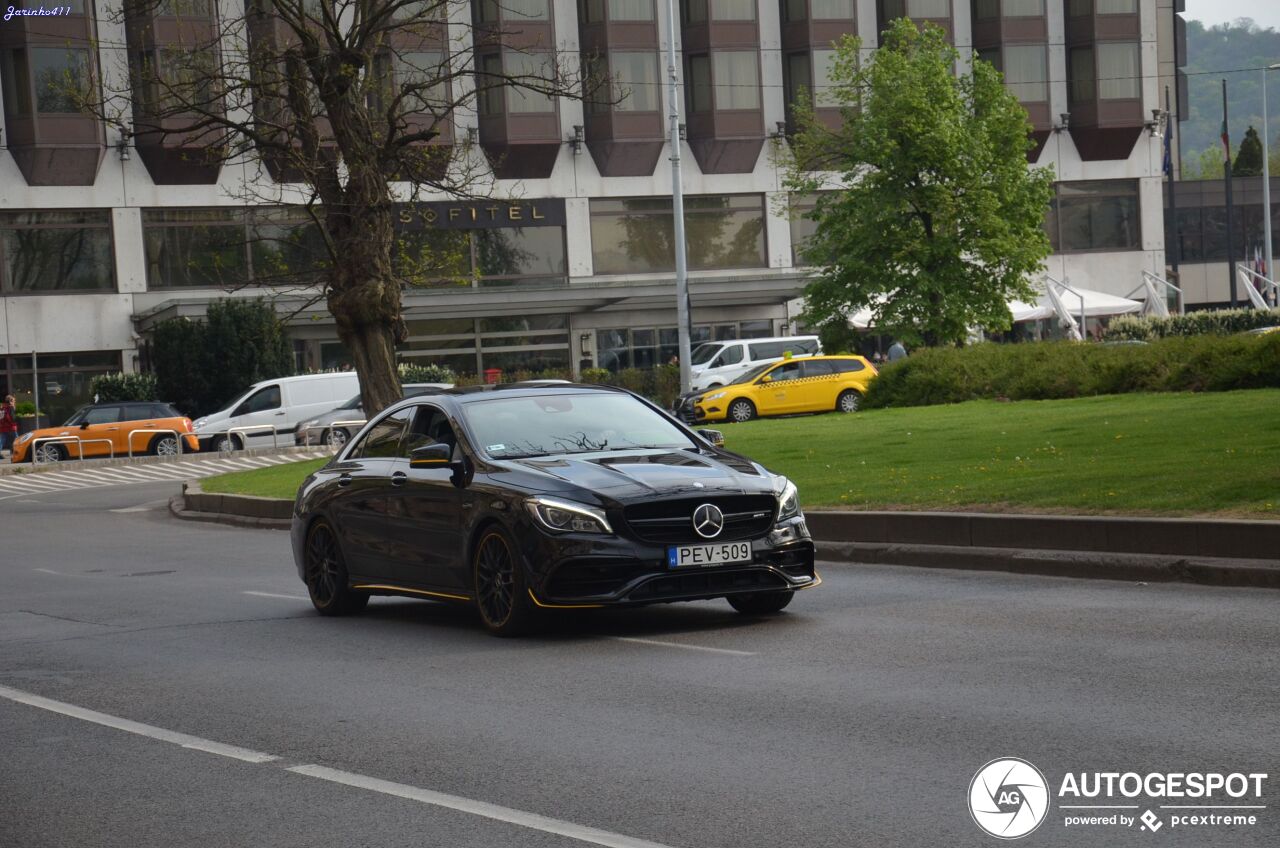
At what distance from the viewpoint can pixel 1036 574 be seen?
43.8 feet

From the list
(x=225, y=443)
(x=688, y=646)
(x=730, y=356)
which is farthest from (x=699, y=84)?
(x=688, y=646)

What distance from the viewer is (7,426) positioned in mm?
46281

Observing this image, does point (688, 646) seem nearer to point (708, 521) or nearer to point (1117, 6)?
point (708, 521)

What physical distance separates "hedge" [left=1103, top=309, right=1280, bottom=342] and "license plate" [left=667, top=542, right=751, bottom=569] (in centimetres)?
3916

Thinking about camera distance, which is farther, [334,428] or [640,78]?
[640,78]

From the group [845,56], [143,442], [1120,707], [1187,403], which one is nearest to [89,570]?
[1120,707]

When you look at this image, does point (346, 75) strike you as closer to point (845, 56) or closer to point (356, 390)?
point (356, 390)

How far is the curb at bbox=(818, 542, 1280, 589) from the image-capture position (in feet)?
39.2

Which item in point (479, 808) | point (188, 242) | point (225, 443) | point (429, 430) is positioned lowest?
point (225, 443)

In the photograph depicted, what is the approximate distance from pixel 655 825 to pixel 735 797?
0.48 metres

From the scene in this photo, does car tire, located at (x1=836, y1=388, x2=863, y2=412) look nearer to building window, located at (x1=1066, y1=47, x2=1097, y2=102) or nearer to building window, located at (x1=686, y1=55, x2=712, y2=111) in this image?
building window, located at (x1=686, y1=55, x2=712, y2=111)

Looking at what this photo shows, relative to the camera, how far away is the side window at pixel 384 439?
12.6m

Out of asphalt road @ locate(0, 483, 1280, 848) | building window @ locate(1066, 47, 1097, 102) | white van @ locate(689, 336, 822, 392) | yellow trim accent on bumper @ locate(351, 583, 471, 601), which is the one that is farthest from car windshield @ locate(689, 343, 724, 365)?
yellow trim accent on bumper @ locate(351, 583, 471, 601)

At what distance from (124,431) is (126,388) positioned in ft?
22.7
